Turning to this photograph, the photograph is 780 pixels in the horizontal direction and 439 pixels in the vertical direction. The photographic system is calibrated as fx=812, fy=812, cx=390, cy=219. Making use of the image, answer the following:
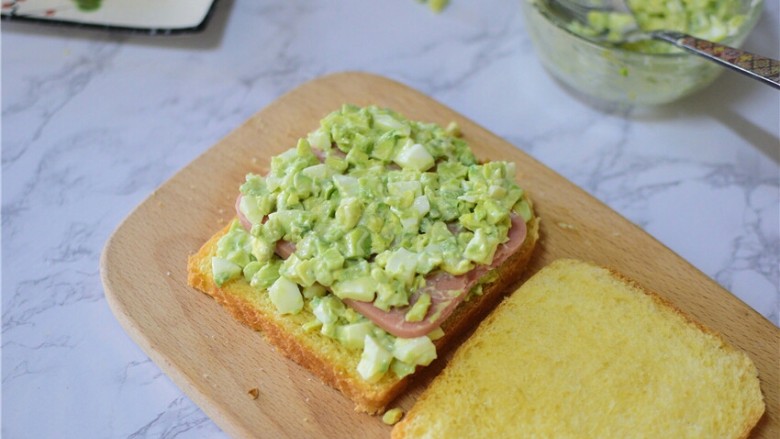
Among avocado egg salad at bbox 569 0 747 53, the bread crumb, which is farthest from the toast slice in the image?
avocado egg salad at bbox 569 0 747 53

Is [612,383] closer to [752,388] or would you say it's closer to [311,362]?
[752,388]

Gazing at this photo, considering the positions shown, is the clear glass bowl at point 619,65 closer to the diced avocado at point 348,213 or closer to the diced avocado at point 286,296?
the diced avocado at point 348,213

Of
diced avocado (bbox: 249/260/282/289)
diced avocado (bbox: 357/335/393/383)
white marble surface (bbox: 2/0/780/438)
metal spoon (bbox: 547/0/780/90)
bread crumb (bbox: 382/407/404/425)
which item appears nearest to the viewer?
diced avocado (bbox: 357/335/393/383)

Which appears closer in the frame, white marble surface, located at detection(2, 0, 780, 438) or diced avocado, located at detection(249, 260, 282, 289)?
diced avocado, located at detection(249, 260, 282, 289)

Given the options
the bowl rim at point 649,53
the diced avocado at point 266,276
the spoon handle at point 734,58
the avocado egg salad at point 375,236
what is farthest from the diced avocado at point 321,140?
the spoon handle at point 734,58

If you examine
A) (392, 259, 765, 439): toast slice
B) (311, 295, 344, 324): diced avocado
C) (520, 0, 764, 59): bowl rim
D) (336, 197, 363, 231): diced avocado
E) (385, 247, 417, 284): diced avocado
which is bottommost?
(392, 259, 765, 439): toast slice

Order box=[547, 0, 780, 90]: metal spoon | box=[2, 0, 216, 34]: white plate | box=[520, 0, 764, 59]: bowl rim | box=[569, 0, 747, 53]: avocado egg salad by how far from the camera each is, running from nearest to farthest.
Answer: box=[547, 0, 780, 90]: metal spoon < box=[520, 0, 764, 59]: bowl rim < box=[569, 0, 747, 53]: avocado egg salad < box=[2, 0, 216, 34]: white plate

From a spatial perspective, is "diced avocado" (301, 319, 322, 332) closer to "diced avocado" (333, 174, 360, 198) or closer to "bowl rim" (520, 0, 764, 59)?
"diced avocado" (333, 174, 360, 198)
